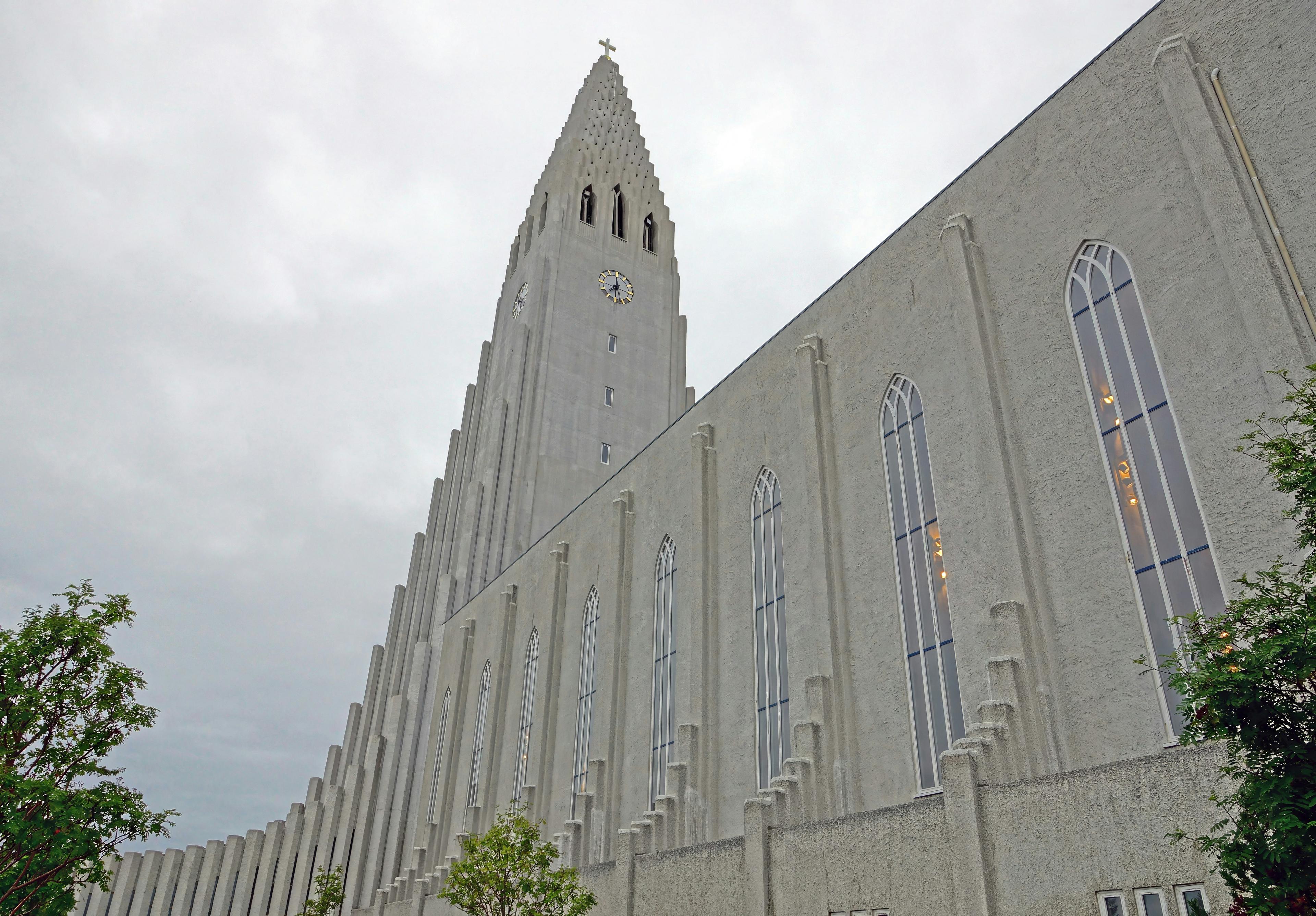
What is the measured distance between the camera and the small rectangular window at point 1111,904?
443 inches

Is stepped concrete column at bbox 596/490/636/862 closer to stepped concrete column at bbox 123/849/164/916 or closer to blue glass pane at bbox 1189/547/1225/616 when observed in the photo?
blue glass pane at bbox 1189/547/1225/616

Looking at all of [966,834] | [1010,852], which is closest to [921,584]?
[966,834]

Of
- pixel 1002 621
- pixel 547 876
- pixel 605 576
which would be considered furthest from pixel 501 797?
pixel 1002 621

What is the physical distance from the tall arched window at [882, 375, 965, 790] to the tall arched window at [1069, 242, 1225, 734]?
3.80m

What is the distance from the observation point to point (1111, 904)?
1138 cm

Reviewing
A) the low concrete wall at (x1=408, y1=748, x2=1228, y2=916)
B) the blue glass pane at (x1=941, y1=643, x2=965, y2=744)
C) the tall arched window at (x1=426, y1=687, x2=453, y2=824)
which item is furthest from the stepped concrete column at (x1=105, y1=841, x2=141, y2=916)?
the blue glass pane at (x1=941, y1=643, x2=965, y2=744)

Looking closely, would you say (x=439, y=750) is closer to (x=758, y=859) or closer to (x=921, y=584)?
(x=758, y=859)

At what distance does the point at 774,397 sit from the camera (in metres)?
25.2

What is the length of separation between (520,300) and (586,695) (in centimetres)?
3207

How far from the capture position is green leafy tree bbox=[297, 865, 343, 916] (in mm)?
35312

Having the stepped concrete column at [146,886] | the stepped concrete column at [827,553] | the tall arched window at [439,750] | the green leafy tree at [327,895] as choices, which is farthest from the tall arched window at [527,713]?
the stepped concrete column at [146,886]

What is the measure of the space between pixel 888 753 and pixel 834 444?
7.21 m

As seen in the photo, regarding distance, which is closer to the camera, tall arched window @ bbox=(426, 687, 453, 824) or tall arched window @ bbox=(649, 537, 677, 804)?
tall arched window @ bbox=(649, 537, 677, 804)

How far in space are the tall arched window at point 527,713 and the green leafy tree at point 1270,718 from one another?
2675cm
